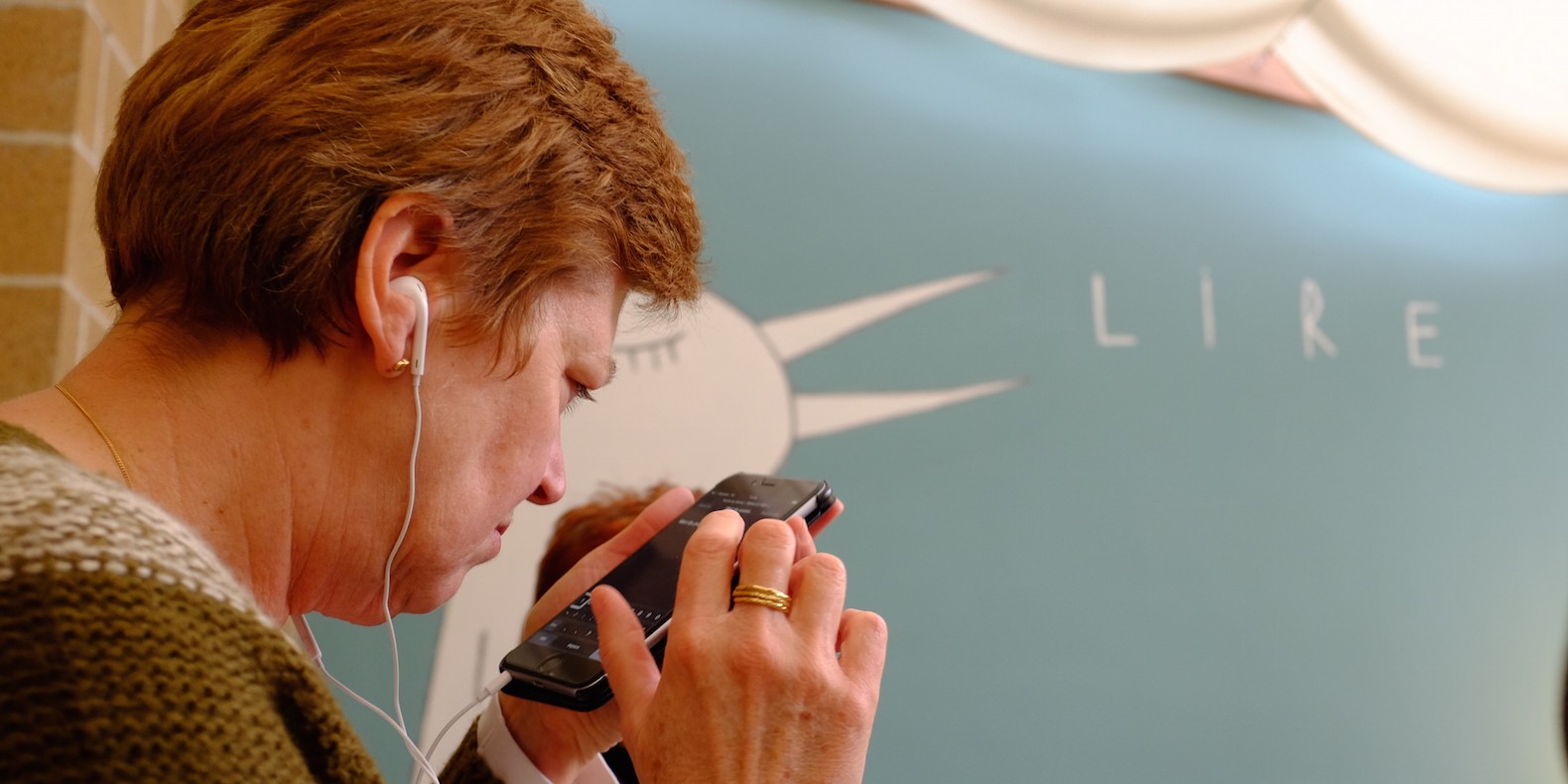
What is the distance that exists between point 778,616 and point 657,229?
26 centimetres

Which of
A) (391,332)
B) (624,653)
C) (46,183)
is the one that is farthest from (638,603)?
(46,183)

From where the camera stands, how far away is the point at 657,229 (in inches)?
28.7

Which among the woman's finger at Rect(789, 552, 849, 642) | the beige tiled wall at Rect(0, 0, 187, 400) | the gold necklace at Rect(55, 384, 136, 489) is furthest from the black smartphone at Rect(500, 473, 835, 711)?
the beige tiled wall at Rect(0, 0, 187, 400)

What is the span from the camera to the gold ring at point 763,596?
0.60 meters

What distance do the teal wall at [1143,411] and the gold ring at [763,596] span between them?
0.93 meters

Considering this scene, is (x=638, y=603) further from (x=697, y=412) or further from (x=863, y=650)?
(x=697, y=412)

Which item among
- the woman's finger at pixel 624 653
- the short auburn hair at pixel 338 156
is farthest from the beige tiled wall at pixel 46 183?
the woman's finger at pixel 624 653

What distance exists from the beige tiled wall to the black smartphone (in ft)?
1.86

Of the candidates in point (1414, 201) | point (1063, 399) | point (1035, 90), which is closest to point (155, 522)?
point (1063, 399)

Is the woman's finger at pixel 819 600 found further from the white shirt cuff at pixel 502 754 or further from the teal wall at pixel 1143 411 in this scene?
the teal wall at pixel 1143 411

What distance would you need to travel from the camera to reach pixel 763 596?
600 mm

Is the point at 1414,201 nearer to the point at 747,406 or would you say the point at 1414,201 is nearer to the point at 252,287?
the point at 747,406

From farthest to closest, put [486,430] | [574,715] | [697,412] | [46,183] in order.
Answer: [697,412], [46,183], [574,715], [486,430]

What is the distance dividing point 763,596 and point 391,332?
24 centimetres
